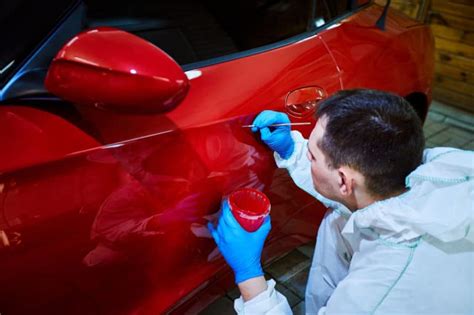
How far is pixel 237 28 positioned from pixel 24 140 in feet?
3.80

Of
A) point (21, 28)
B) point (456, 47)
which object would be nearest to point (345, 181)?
point (21, 28)

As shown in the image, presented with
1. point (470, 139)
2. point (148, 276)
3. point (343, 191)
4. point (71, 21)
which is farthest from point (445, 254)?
point (470, 139)

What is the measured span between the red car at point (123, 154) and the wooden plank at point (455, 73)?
2.81m

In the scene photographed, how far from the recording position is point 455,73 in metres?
3.85

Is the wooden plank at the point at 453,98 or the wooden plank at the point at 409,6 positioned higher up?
the wooden plank at the point at 409,6

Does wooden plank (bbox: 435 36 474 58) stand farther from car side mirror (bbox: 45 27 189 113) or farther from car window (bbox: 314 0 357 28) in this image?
car side mirror (bbox: 45 27 189 113)

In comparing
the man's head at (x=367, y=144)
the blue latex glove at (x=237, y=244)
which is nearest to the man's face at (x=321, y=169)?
the man's head at (x=367, y=144)

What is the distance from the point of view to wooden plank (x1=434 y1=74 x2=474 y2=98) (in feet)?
12.5

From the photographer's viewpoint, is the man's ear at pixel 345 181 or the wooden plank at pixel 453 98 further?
the wooden plank at pixel 453 98

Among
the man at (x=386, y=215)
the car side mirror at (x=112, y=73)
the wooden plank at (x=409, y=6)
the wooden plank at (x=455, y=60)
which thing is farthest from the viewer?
the wooden plank at (x=409, y=6)

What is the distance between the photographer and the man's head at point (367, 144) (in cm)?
99

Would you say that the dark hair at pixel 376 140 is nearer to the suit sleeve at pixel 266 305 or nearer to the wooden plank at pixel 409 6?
the suit sleeve at pixel 266 305

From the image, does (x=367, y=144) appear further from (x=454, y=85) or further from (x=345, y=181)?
(x=454, y=85)

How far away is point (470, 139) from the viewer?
344cm
